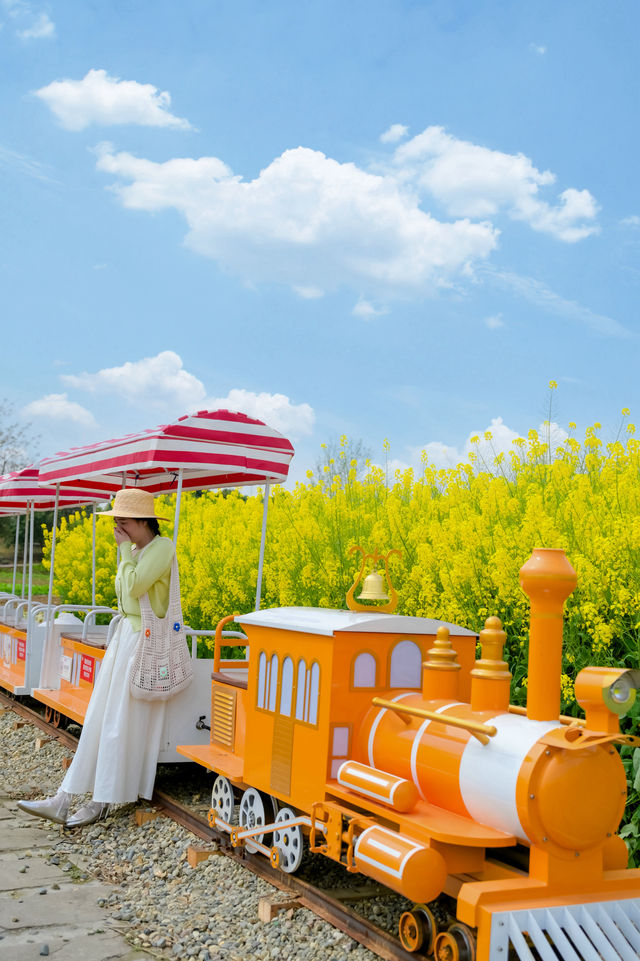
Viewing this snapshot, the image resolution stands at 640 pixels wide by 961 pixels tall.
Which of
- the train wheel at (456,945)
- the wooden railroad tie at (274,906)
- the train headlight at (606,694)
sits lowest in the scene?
the wooden railroad tie at (274,906)

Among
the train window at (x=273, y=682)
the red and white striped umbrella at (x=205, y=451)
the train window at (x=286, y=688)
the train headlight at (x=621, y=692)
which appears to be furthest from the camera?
the red and white striped umbrella at (x=205, y=451)

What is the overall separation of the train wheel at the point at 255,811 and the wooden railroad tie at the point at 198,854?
30cm

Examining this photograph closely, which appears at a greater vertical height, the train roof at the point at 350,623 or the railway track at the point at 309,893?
the train roof at the point at 350,623

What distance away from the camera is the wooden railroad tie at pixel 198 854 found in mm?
5211

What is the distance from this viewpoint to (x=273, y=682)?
15.7ft

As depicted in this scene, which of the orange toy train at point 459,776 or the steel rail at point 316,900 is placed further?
the steel rail at point 316,900

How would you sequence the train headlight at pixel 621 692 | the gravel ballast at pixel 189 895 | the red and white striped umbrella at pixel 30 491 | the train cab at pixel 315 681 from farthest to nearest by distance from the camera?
1. the red and white striped umbrella at pixel 30 491
2. the train cab at pixel 315 681
3. the gravel ballast at pixel 189 895
4. the train headlight at pixel 621 692

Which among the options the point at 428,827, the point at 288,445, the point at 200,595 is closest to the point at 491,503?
the point at 288,445

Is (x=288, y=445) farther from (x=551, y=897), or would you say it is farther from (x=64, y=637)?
(x=551, y=897)

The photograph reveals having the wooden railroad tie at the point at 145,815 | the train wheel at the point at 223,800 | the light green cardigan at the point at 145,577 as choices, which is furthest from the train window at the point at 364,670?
the wooden railroad tie at the point at 145,815

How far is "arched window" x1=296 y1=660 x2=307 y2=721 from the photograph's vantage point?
4441 mm

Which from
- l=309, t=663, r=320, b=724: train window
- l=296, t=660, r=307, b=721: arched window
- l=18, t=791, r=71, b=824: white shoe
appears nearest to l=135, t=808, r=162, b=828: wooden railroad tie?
l=18, t=791, r=71, b=824: white shoe

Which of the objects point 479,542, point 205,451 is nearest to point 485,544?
point 479,542

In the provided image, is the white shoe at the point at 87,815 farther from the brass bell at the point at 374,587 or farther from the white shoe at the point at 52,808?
the brass bell at the point at 374,587
